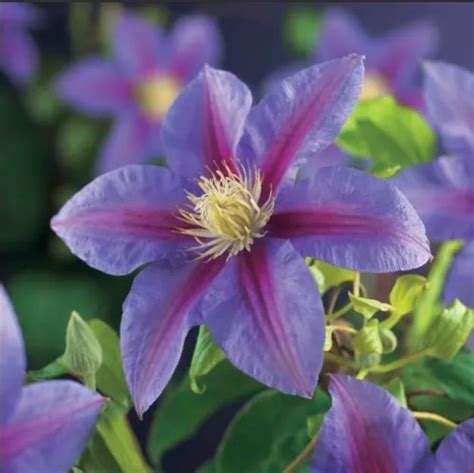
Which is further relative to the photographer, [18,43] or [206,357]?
[18,43]

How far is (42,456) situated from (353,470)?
10cm

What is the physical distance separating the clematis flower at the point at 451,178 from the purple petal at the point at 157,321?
9cm

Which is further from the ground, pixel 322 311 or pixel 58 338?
pixel 322 311

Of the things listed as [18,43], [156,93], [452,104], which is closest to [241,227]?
[452,104]

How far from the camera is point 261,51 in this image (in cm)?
97

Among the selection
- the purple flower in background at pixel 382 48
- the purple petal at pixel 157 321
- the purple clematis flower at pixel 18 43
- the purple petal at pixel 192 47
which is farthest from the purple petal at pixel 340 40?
the purple petal at pixel 157 321

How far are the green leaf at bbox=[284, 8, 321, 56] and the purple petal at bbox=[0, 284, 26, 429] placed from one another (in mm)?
646

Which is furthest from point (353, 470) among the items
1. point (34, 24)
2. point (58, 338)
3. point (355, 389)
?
point (34, 24)

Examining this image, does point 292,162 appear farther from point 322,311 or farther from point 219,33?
point 219,33

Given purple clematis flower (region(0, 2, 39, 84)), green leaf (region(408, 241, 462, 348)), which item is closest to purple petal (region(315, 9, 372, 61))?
purple clematis flower (region(0, 2, 39, 84))

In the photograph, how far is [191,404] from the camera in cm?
41

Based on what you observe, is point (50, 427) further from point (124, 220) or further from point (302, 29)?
point (302, 29)

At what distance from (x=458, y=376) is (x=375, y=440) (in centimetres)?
6

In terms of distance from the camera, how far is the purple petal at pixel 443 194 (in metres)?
0.36
